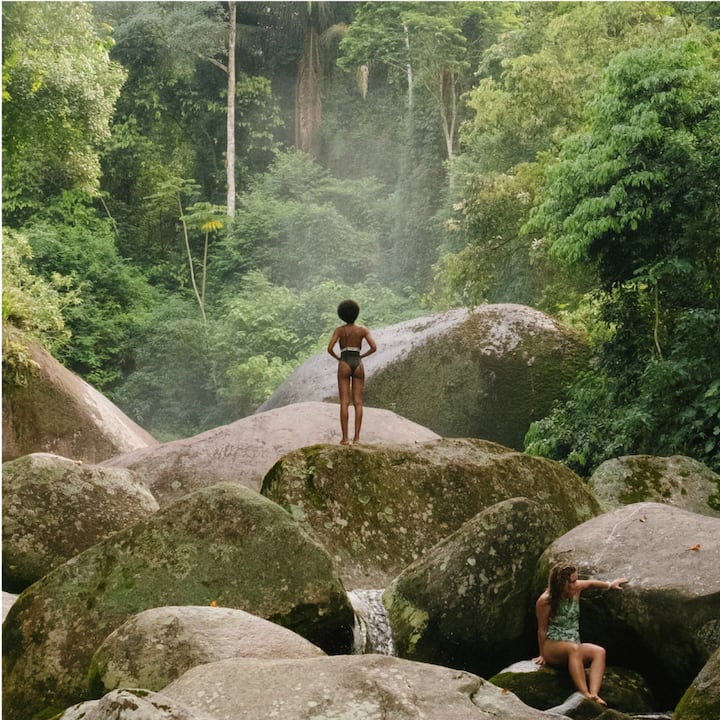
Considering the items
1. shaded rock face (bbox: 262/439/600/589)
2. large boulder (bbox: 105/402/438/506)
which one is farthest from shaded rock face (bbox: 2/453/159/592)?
large boulder (bbox: 105/402/438/506)

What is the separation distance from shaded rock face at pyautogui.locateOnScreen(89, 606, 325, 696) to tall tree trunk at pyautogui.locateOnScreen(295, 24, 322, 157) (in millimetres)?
15855

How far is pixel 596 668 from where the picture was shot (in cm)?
468

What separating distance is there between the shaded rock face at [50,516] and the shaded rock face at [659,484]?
3.54 m

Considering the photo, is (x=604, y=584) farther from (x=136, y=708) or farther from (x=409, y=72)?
(x=409, y=72)

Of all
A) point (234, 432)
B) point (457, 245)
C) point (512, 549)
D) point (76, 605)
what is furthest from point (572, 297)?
point (76, 605)

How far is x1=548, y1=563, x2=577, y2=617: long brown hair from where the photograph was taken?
486 cm

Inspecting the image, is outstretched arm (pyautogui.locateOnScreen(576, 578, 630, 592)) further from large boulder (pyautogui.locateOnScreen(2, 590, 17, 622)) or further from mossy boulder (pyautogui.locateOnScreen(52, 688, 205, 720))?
large boulder (pyautogui.locateOnScreen(2, 590, 17, 622))

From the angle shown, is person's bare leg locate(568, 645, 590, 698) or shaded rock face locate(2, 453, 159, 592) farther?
shaded rock face locate(2, 453, 159, 592)

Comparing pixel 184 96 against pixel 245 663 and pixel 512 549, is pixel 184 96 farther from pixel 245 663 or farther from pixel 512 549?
pixel 245 663

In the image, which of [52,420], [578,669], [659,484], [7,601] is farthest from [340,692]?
[52,420]

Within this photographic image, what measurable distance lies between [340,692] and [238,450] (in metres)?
6.56

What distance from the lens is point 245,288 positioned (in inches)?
784

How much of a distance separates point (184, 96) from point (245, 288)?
3574mm

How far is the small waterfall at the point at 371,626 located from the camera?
5543 millimetres
